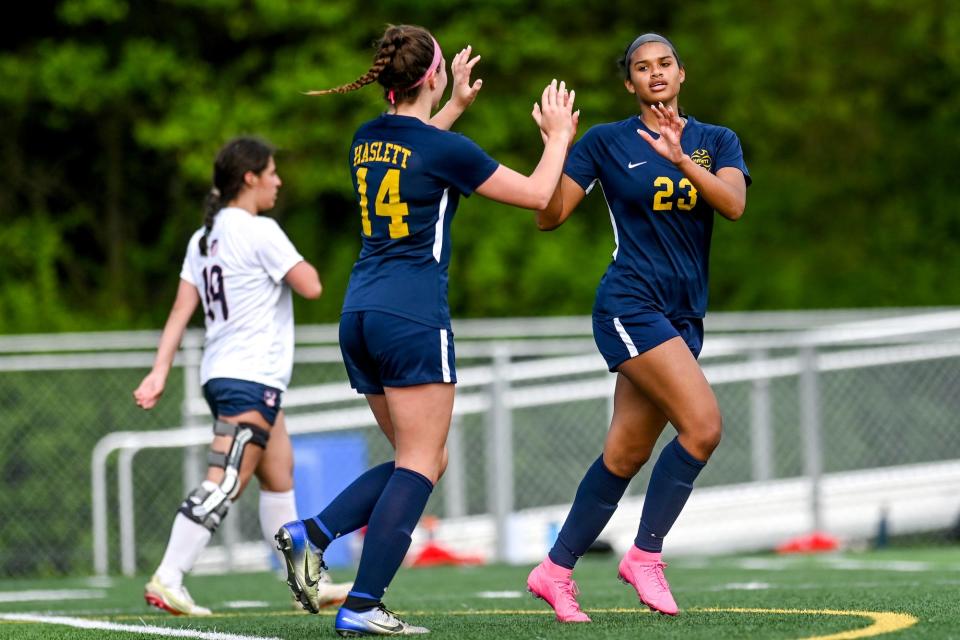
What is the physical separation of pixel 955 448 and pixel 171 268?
40.0 feet

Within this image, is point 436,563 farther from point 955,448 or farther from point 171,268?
point 171,268

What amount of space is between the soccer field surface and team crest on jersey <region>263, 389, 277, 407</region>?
2.90 feet

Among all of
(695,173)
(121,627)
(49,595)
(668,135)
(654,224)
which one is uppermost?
(668,135)

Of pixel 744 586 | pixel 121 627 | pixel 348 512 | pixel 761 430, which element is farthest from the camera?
pixel 761 430

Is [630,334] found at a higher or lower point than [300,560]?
higher

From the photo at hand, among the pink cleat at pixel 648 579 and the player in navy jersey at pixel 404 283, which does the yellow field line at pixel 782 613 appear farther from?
the player in navy jersey at pixel 404 283

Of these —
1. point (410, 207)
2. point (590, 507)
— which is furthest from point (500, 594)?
point (410, 207)

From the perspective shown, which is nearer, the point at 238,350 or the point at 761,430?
the point at 238,350

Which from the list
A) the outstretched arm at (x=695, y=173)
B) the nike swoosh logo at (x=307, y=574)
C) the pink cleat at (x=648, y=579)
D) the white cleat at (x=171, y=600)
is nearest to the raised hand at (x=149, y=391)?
the white cleat at (x=171, y=600)

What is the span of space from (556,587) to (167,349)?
2400mm

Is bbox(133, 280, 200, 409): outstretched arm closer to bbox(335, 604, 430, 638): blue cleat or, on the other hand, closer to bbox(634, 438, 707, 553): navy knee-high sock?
bbox(335, 604, 430, 638): blue cleat

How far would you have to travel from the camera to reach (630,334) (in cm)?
551

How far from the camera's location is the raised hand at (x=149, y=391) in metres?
6.95

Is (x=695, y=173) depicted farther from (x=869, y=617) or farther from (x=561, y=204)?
(x=869, y=617)
